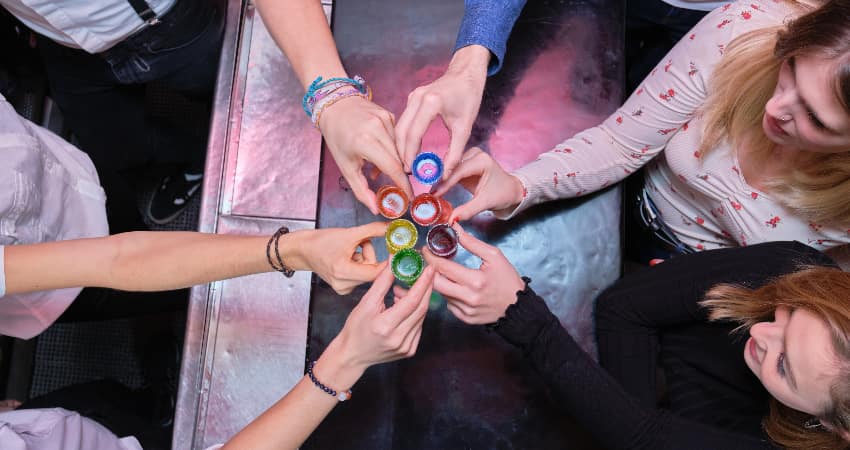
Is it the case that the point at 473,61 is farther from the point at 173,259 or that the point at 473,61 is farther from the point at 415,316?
the point at 173,259

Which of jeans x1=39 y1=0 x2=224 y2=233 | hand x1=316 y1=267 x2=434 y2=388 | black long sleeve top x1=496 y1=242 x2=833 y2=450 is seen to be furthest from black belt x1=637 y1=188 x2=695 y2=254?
jeans x1=39 y1=0 x2=224 y2=233

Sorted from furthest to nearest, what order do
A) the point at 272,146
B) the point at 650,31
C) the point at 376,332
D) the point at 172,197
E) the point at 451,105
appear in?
the point at 172,197, the point at 650,31, the point at 272,146, the point at 451,105, the point at 376,332

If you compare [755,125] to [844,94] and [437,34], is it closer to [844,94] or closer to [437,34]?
[844,94]

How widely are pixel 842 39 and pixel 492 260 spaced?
895mm

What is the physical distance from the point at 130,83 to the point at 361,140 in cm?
122

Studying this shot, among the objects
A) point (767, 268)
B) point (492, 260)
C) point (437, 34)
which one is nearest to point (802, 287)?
point (767, 268)

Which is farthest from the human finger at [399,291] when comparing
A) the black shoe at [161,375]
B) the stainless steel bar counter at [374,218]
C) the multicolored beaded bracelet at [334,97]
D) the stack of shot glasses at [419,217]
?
the black shoe at [161,375]

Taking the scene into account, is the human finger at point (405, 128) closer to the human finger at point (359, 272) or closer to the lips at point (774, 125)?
the human finger at point (359, 272)

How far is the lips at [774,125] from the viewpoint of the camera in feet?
4.52

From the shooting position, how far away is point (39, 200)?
60.0 inches

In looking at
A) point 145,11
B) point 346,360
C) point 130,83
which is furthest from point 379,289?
point 130,83

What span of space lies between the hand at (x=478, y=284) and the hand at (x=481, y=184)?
79 mm

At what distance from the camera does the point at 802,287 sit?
1.27 meters

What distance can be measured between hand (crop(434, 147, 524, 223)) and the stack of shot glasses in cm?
4
